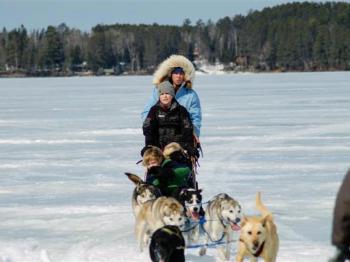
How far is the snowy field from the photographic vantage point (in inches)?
268

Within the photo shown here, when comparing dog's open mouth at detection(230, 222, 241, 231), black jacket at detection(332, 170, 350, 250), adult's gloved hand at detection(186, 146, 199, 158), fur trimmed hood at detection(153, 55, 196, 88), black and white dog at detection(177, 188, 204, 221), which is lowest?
dog's open mouth at detection(230, 222, 241, 231)

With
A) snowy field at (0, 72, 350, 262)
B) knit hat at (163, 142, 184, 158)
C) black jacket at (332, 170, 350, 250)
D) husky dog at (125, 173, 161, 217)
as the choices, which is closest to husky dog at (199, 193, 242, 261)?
snowy field at (0, 72, 350, 262)

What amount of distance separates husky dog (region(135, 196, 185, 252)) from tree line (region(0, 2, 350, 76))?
109537mm

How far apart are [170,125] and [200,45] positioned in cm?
13519

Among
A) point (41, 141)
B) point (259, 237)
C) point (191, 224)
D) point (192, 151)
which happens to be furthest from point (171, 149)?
point (41, 141)

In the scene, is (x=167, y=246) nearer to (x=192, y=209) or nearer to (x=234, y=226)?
(x=234, y=226)

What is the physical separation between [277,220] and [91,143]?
816 cm

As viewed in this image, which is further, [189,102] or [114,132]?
[114,132]

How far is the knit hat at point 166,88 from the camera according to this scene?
21.7 feet

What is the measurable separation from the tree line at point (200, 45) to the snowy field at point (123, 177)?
97491 millimetres

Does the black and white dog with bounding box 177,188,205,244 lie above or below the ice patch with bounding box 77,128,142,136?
above

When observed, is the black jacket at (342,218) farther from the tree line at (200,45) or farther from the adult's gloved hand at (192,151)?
→ the tree line at (200,45)

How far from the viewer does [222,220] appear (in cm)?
604

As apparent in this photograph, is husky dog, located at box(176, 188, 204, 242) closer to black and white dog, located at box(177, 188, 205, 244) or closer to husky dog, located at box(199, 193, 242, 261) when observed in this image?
black and white dog, located at box(177, 188, 205, 244)
